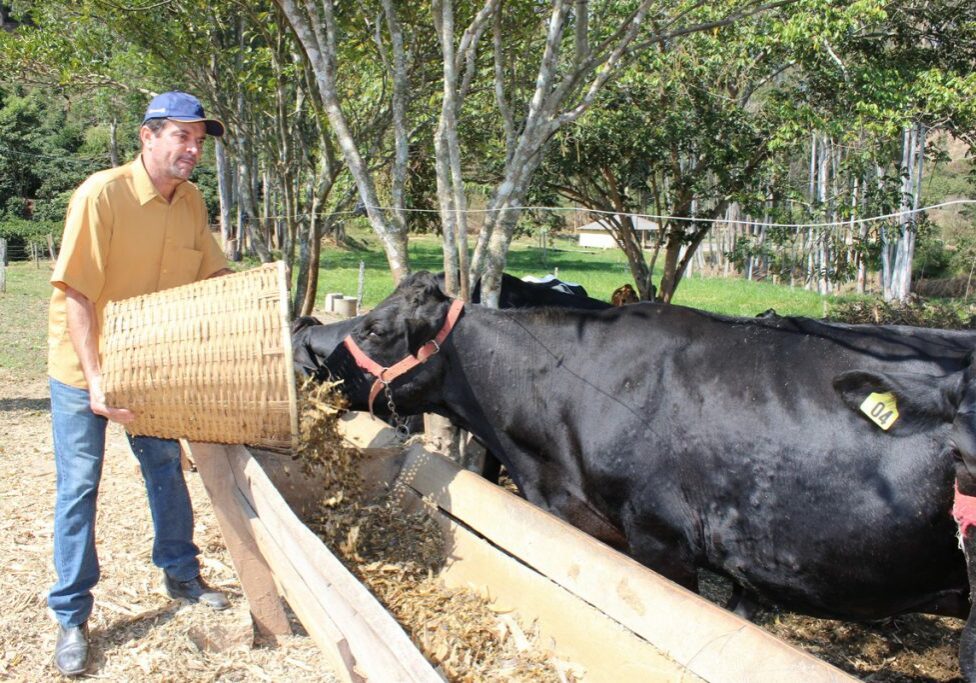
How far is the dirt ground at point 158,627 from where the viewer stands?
352 cm

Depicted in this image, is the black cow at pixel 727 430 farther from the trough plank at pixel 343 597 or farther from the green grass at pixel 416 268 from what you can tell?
the green grass at pixel 416 268

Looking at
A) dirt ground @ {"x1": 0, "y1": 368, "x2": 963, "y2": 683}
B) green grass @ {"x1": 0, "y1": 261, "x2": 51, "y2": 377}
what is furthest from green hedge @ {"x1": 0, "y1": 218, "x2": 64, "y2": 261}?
dirt ground @ {"x1": 0, "y1": 368, "x2": 963, "y2": 683}

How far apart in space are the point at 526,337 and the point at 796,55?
7.55 meters

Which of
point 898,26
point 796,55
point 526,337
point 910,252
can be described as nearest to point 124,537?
point 526,337

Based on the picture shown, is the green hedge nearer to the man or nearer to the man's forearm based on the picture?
the man

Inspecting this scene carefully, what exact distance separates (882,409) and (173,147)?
113 inches

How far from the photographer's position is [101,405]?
3283 millimetres

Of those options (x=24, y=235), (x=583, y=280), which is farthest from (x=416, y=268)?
(x=24, y=235)

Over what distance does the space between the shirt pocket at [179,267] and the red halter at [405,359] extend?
0.87 meters

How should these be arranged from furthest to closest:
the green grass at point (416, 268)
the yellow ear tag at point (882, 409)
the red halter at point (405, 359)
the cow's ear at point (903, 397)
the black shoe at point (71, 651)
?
the green grass at point (416, 268) < the red halter at point (405, 359) < the black shoe at point (71, 651) < the yellow ear tag at point (882, 409) < the cow's ear at point (903, 397)

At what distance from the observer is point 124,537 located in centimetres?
474

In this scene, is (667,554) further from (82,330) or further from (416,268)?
(416,268)

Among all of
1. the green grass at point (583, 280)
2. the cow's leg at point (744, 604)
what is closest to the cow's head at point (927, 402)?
the cow's leg at point (744, 604)

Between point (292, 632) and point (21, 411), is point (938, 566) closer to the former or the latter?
point (292, 632)
